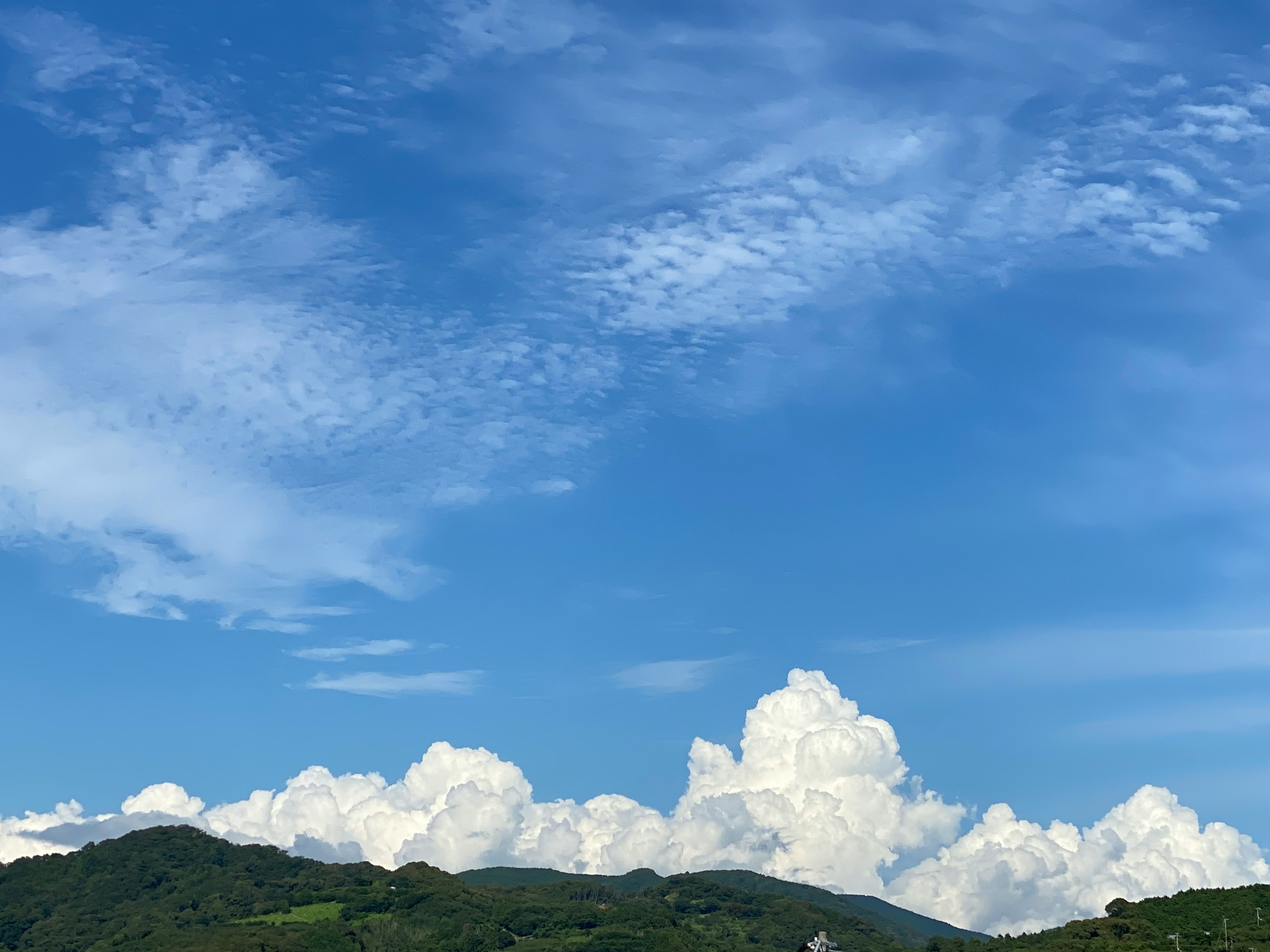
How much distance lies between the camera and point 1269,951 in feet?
650

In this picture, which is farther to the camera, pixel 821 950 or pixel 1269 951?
pixel 1269 951

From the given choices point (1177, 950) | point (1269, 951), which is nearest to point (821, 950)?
point (1177, 950)

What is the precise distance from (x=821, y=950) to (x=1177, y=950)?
4665 inches

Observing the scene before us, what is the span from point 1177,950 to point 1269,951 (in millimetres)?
16558

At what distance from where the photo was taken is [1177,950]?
195m

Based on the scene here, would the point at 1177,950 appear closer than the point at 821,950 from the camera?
No

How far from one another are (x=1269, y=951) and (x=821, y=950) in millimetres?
131235

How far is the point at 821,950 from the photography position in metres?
106

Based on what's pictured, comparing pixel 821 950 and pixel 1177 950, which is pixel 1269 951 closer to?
pixel 1177 950
